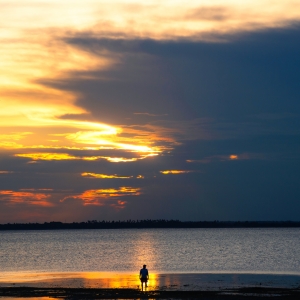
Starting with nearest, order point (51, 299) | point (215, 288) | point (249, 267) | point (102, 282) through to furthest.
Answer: point (51, 299)
point (215, 288)
point (102, 282)
point (249, 267)

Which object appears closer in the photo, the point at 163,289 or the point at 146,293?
the point at 146,293

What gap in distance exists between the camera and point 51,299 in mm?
46000

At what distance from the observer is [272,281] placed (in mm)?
62000

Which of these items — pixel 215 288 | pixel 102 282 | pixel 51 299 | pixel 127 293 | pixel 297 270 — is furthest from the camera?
pixel 297 270

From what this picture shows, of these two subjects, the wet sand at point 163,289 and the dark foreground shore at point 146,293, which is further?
the wet sand at point 163,289

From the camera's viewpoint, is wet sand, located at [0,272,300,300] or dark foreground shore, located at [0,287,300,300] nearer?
dark foreground shore, located at [0,287,300,300]

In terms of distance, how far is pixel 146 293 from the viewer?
159ft

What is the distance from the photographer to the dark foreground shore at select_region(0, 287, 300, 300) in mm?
46344

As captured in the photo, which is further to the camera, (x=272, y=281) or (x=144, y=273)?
(x=272, y=281)

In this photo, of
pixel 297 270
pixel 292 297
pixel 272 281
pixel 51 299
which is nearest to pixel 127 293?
pixel 51 299

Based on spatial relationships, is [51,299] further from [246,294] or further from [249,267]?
[249,267]

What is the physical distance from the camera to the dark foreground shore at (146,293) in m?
46.3

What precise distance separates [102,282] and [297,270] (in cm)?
3067

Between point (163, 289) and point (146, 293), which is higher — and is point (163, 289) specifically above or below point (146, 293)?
above
